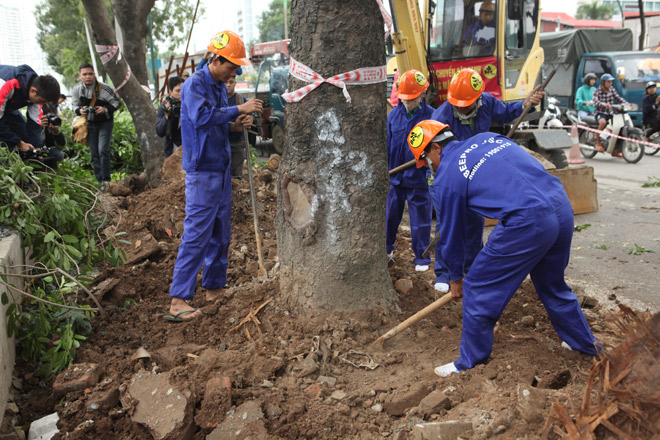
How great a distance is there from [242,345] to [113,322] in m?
1.11

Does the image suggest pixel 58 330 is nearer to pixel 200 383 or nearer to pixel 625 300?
→ pixel 200 383

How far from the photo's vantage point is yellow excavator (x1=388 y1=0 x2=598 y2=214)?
767cm

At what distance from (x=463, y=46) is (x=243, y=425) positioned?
6877 mm

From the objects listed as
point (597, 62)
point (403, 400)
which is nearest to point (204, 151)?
point (403, 400)

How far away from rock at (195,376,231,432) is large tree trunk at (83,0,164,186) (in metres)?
5.41

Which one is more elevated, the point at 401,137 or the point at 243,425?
the point at 401,137

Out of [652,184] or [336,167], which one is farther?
[652,184]

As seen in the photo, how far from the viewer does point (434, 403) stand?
2648mm

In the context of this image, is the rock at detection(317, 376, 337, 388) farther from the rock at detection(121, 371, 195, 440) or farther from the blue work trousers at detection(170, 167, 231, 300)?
the blue work trousers at detection(170, 167, 231, 300)

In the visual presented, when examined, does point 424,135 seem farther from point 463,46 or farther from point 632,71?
point 632,71

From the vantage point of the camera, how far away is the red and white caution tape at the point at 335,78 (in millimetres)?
3561

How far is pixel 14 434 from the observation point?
9.12 feet

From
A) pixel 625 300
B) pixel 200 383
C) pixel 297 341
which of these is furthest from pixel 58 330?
pixel 625 300

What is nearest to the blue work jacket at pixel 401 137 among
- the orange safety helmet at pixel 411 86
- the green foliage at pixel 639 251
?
the orange safety helmet at pixel 411 86
